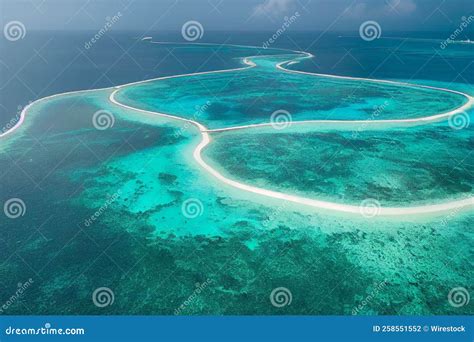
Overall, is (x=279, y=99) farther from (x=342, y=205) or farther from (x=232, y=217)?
(x=232, y=217)

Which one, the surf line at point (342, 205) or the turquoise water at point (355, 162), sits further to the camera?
the turquoise water at point (355, 162)

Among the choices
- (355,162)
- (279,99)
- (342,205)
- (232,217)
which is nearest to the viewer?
(232,217)

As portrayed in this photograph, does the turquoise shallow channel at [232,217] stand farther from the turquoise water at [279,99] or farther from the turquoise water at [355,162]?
the turquoise water at [279,99]

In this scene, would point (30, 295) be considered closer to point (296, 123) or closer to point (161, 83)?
point (296, 123)

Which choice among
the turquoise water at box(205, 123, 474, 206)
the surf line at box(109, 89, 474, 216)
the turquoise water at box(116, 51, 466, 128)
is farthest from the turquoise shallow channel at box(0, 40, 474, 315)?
the turquoise water at box(116, 51, 466, 128)

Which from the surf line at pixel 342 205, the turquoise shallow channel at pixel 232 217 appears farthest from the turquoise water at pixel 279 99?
the surf line at pixel 342 205

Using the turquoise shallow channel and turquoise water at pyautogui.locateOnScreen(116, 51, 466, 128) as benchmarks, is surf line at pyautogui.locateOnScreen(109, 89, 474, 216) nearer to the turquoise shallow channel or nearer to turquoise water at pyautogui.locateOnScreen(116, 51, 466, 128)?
the turquoise shallow channel

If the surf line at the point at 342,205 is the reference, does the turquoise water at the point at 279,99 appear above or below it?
above

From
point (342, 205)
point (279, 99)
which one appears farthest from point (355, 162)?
point (279, 99)

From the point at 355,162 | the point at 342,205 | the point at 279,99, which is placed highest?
the point at 279,99
